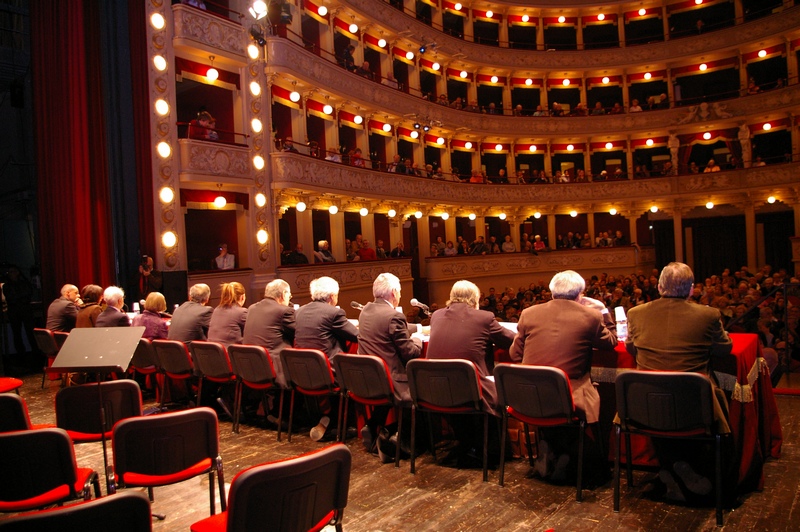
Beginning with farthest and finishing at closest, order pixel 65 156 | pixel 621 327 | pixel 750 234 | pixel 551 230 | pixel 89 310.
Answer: pixel 551 230
pixel 750 234
pixel 65 156
pixel 89 310
pixel 621 327

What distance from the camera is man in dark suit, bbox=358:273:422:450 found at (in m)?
4.65

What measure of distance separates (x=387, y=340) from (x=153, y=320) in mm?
3551

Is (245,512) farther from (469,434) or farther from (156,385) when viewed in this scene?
(156,385)

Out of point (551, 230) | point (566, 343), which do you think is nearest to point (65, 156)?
point (566, 343)

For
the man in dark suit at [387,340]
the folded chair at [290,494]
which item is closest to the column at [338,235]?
the man in dark suit at [387,340]

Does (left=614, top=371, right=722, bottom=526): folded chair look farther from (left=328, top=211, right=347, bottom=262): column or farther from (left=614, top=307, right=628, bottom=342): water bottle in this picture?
(left=328, top=211, right=347, bottom=262): column

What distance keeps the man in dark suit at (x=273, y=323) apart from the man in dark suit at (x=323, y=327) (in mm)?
279

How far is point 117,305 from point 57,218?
14.2ft

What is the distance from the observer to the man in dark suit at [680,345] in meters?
3.52

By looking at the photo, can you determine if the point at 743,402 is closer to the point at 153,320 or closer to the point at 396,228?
the point at 153,320

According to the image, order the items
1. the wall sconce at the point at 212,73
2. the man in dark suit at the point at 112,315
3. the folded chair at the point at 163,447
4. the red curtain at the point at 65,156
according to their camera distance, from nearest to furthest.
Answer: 1. the folded chair at the point at 163,447
2. the man in dark suit at the point at 112,315
3. the red curtain at the point at 65,156
4. the wall sconce at the point at 212,73

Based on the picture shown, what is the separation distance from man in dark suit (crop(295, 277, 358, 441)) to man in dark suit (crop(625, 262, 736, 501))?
2.50 meters

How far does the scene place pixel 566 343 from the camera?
3873mm

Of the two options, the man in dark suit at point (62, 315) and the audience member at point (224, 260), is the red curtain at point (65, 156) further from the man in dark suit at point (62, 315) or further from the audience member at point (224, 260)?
the audience member at point (224, 260)
